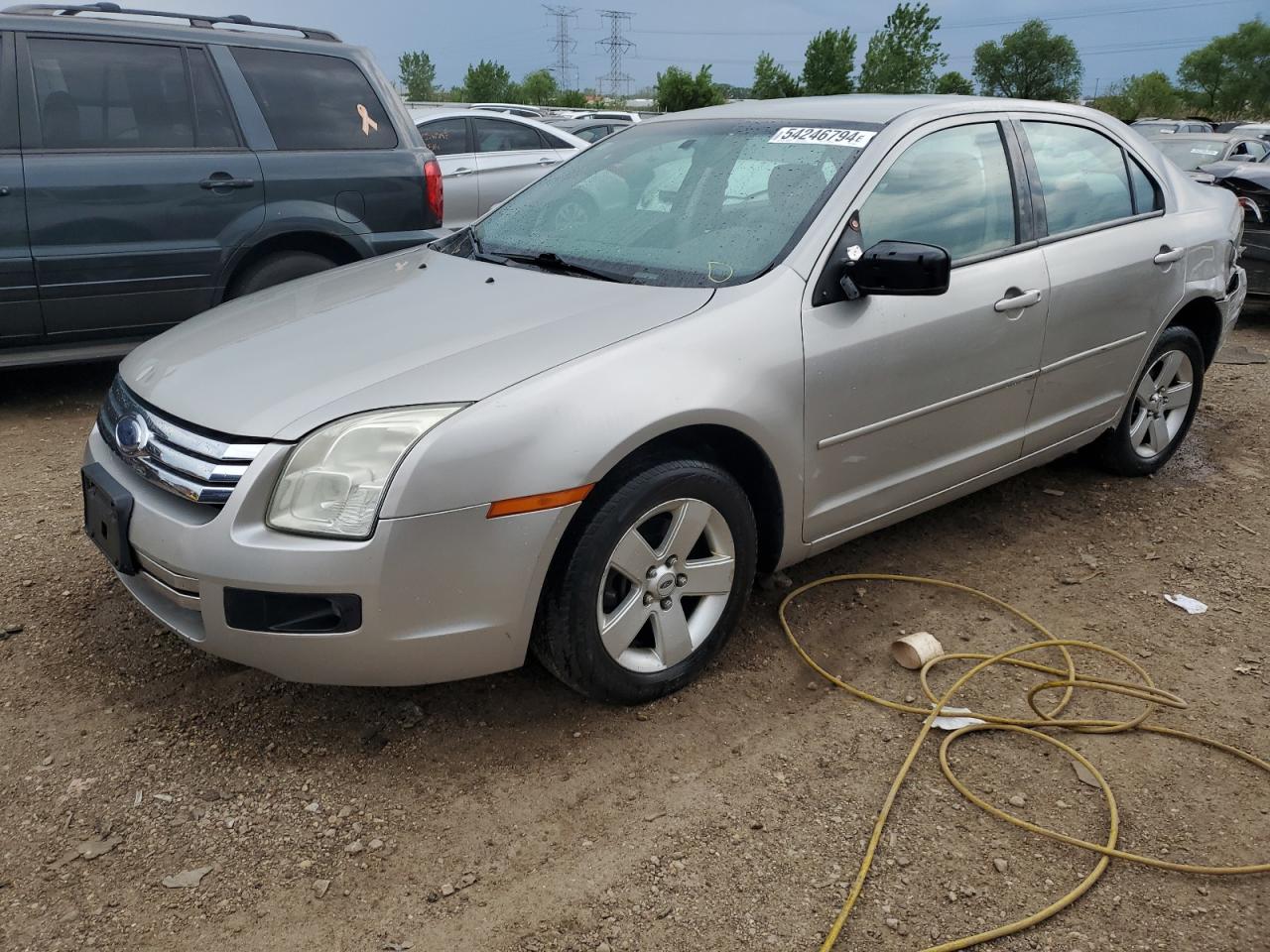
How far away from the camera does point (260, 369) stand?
2.81m

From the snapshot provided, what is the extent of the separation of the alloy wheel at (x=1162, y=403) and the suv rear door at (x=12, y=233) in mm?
5110

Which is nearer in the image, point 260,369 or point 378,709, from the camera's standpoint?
point 260,369

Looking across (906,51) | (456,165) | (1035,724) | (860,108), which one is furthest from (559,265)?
(906,51)

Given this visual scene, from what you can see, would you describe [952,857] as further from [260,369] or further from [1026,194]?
[1026,194]

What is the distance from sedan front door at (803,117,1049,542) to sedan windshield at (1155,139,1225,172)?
9492 millimetres

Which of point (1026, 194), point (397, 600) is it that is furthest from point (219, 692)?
point (1026, 194)

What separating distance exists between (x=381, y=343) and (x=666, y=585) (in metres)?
1.00

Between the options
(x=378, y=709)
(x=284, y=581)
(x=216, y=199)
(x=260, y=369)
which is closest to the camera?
(x=284, y=581)

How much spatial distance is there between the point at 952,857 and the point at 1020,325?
1.94m

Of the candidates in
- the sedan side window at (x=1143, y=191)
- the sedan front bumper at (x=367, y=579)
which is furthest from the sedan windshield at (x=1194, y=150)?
the sedan front bumper at (x=367, y=579)

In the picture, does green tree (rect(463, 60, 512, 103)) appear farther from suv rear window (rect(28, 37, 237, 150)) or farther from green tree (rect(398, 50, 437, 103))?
suv rear window (rect(28, 37, 237, 150))

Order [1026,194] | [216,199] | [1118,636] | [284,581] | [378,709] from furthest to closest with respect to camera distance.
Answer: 1. [216,199]
2. [1026,194]
3. [1118,636]
4. [378,709]
5. [284,581]

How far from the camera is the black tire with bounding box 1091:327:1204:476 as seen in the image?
4.57 meters

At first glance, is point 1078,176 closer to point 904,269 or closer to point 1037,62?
point 904,269
